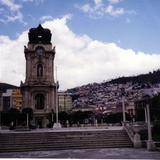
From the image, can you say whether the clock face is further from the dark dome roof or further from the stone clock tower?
the dark dome roof

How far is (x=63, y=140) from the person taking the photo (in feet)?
39.3

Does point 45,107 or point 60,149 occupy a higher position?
point 45,107

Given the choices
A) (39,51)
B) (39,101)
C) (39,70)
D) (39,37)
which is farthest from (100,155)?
(39,37)

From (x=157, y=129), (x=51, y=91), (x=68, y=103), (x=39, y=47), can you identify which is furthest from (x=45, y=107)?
(x=68, y=103)

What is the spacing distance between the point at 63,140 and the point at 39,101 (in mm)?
19755

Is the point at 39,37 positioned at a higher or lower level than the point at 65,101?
higher

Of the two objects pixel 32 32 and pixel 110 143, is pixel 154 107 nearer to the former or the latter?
pixel 110 143

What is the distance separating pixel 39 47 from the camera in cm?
3203

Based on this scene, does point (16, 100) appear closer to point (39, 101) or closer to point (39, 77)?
point (39, 101)

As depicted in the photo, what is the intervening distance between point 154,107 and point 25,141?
10.1m

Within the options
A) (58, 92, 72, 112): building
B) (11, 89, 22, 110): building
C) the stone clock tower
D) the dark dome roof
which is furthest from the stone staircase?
(58, 92, 72, 112): building

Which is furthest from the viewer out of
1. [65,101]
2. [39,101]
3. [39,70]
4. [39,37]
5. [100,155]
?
[65,101]

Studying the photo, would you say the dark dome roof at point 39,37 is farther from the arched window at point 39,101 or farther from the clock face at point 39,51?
the arched window at point 39,101

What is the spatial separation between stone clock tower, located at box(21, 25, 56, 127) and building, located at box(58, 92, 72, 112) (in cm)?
3218
